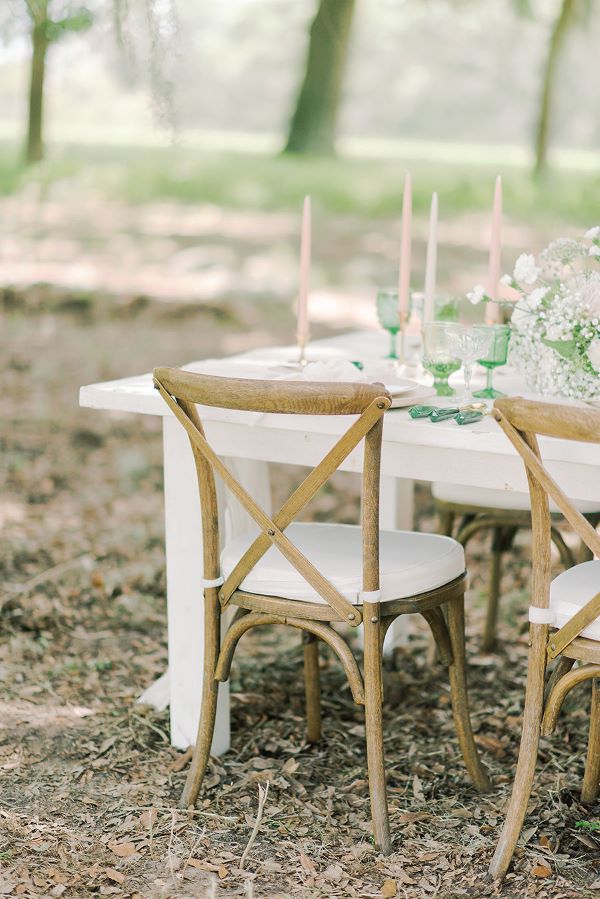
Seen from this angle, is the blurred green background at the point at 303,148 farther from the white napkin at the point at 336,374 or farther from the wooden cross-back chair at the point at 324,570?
the wooden cross-back chair at the point at 324,570

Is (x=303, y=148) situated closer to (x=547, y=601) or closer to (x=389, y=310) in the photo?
(x=389, y=310)

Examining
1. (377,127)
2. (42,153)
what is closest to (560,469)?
(42,153)

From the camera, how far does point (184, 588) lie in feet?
8.50

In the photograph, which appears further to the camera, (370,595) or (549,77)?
(549,77)

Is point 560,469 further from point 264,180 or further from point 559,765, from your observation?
point 264,180

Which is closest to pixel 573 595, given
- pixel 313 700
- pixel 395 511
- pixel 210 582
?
pixel 210 582

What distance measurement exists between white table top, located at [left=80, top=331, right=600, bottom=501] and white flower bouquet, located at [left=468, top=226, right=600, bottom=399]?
176 mm

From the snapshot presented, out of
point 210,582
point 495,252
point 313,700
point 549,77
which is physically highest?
point 549,77

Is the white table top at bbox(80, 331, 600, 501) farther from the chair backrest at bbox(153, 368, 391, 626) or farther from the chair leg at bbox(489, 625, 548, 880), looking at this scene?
the chair leg at bbox(489, 625, 548, 880)

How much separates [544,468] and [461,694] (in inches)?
26.9

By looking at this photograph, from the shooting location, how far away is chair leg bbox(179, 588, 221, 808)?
2.31m

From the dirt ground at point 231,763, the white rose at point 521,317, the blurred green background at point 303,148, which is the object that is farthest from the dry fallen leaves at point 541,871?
the blurred green background at point 303,148

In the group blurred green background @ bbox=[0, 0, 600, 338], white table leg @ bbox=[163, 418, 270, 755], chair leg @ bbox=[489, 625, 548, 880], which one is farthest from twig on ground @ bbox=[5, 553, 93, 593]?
blurred green background @ bbox=[0, 0, 600, 338]

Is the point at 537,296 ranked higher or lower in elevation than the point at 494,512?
higher
